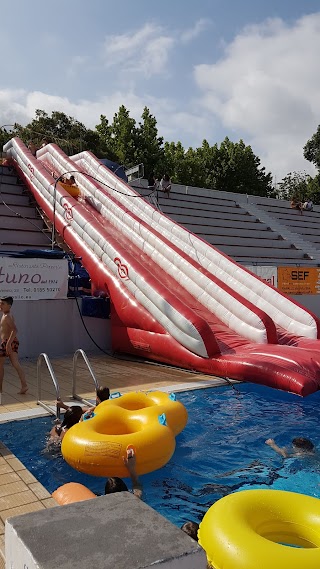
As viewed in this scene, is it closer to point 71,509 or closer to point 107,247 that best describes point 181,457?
point 71,509

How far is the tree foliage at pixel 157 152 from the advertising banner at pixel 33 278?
83.5ft

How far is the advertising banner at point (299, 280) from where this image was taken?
1270 cm

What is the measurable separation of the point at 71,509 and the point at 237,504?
1.39 meters

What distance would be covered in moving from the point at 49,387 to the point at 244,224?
45.5 feet

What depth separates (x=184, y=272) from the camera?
989 cm

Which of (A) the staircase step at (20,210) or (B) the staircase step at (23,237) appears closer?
(B) the staircase step at (23,237)

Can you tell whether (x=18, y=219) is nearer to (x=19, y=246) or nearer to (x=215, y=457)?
(x=19, y=246)

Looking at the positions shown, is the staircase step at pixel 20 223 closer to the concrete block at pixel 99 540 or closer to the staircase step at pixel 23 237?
the staircase step at pixel 23 237

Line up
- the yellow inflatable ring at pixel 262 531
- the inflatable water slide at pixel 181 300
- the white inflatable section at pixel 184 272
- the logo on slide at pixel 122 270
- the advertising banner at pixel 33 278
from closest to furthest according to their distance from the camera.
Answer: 1. the yellow inflatable ring at pixel 262 531
2. the inflatable water slide at pixel 181 300
3. the white inflatable section at pixel 184 272
4. the advertising banner at pixel 33 278
5. the logo on slide at pixel 122 270

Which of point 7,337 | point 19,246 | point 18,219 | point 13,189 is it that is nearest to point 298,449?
point 7,337

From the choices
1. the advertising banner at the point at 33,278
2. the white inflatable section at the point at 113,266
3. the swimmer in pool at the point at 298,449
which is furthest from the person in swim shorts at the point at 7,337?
the swimmer in pool at the point at 298,449

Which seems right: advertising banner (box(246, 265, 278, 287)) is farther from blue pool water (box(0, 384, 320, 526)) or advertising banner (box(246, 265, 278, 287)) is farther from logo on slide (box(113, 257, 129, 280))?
blue pool water (box(0, 384, 320, 526))

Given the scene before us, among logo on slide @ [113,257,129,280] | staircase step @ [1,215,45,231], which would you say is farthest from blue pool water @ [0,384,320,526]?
staircase step @ [1,215,45,231]

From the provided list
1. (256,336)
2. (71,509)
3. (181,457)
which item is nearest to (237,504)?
(71,509)
